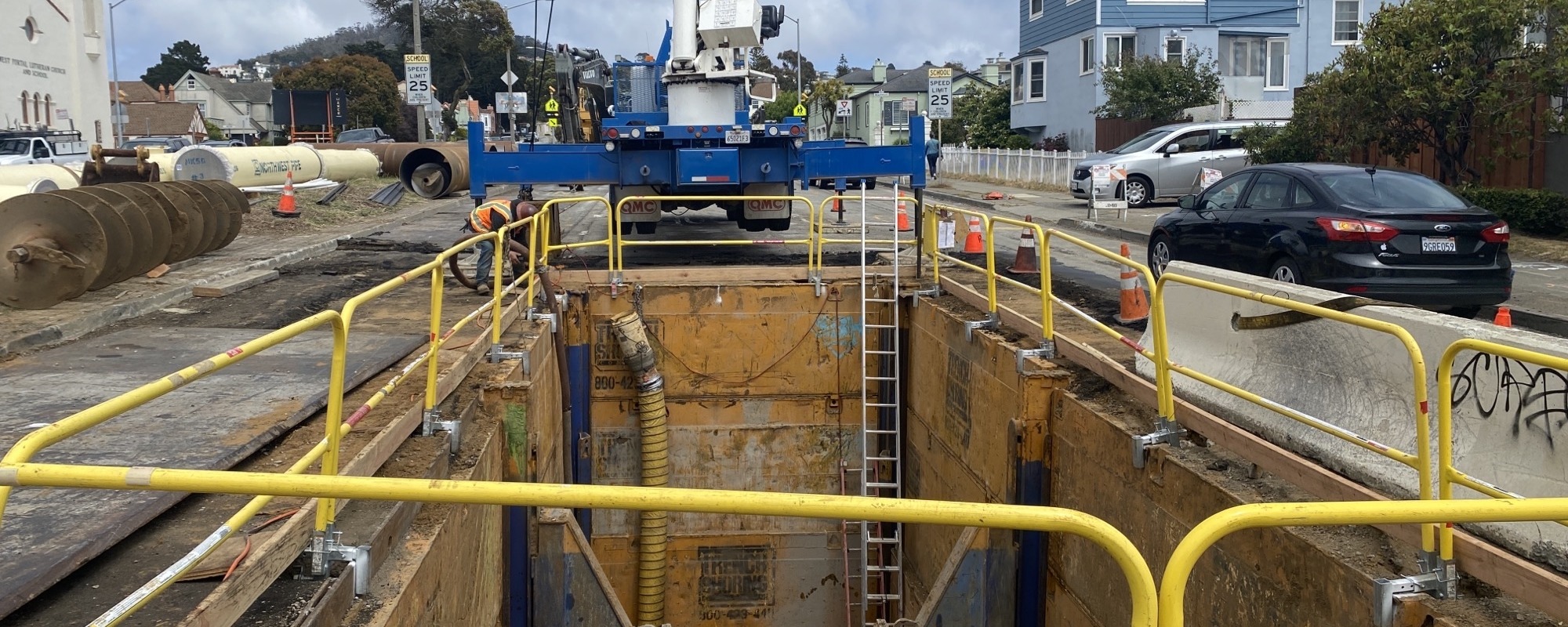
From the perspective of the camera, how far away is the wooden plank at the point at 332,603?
149 inches

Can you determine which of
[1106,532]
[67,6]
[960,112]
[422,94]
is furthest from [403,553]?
[960,112]

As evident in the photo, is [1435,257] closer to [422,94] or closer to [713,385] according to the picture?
[713,385]

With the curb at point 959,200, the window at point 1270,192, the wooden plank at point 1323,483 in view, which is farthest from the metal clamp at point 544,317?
the curb at point 959,200

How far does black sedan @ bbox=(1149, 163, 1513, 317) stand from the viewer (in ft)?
30.0

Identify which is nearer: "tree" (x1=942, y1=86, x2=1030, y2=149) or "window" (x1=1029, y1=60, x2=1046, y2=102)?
"window" (x1=1029, y1=60, x2=1046, y2=102)

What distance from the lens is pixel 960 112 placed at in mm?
52844

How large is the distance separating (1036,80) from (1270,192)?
32.2 metres

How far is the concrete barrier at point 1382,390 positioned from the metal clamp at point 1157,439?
0.32 metres

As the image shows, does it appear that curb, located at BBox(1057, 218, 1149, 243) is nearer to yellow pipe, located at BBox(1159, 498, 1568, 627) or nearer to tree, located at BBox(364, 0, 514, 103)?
yellow pipe, located at BBox(1159, 498, 1568, 627)

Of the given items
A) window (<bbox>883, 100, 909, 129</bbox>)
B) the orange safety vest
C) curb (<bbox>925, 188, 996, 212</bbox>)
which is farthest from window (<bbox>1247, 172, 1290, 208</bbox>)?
window (<bbox>883, 100, 909, 129</bbox>)

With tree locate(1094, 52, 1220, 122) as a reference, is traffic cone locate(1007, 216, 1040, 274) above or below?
below

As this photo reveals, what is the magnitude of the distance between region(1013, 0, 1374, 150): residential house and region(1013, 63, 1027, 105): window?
351 cm

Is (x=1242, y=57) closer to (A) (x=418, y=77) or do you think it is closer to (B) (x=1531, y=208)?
(B) (x=1531, y=208)

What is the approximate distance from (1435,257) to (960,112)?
4463 cm
